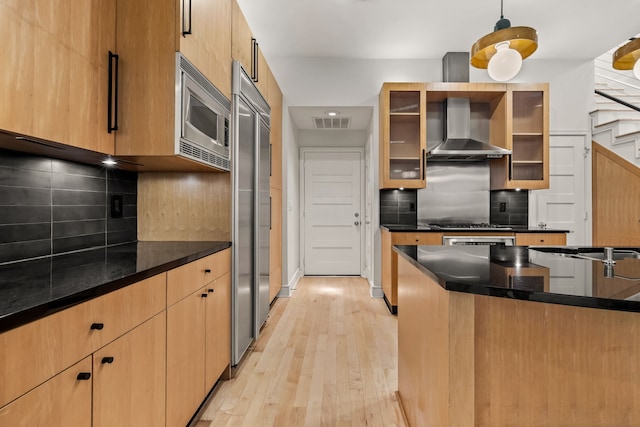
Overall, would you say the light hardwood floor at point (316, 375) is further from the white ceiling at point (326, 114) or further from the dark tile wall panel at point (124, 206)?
the white ceiling at point (326, 114)

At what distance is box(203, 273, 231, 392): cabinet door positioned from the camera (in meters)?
1.95

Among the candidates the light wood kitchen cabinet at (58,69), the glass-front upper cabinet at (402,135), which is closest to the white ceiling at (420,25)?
the glass-front upper cabinet at (402,135)

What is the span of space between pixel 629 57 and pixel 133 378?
279 cm

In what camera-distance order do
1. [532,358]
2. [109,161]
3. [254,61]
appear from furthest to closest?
1. [254,61]
2. [109,161]
3. [532,358]

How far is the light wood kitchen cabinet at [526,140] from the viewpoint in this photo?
160 inches

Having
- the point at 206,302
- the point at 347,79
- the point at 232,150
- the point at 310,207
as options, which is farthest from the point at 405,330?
the point at 310,207

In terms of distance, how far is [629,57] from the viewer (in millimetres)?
1956

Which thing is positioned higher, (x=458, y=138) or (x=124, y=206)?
(x=458, y=138)

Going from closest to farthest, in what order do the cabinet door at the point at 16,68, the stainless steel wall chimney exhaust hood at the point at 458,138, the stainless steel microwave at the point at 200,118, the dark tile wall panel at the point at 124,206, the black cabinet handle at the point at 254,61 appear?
the cabinet door at the point at 16,68, the stainless steel microwave at the point at 200,118, the dark tile wall panel at the point at 124,206, the black cabinet handle at the point at 254,61, the stainless steel wall chimney exhaust hood at the point at 458,138

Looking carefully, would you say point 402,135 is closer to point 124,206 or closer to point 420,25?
point 420,25

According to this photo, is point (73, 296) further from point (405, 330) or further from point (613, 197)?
point (613, 197)

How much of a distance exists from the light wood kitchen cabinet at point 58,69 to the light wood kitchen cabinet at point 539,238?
3.70m

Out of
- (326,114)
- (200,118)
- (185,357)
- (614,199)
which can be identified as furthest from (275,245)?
(614,199)

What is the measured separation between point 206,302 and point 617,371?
1.75 m
